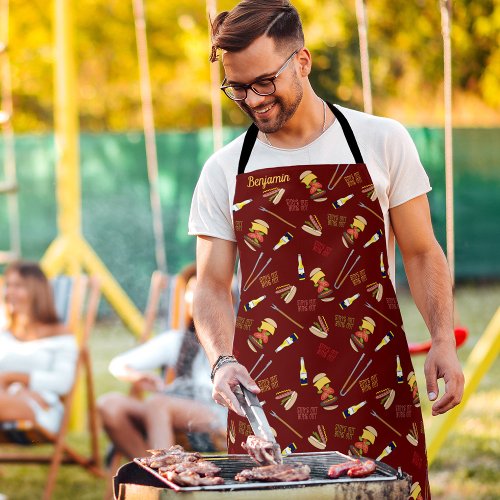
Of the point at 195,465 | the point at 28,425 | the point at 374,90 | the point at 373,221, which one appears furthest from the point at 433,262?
the point at 374,90

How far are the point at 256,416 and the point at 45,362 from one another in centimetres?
364

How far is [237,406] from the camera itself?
2299mm

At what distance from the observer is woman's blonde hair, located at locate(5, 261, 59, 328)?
5.95 m

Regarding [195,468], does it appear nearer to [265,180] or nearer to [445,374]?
[445,374]

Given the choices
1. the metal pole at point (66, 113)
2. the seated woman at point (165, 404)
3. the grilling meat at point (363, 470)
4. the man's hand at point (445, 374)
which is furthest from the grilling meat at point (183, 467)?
the metal pole at point (66, 113)

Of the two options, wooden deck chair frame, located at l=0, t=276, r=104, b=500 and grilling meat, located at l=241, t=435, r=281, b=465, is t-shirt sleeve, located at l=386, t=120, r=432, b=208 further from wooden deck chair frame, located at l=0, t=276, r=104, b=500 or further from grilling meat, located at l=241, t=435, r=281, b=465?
wooden deck chair frame, located at l=0, t=276, r=104, b=500

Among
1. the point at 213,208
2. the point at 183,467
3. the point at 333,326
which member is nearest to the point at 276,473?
the point at 183,467

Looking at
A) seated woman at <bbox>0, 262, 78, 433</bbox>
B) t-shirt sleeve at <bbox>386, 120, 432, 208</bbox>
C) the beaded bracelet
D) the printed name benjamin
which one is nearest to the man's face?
the printed name benjamin

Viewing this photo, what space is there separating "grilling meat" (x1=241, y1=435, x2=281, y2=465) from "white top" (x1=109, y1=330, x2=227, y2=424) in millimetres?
2860

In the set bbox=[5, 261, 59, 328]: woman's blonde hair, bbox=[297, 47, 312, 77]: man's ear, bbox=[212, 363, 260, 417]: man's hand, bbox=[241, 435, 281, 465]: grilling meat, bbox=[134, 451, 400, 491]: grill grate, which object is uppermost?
bbox=[297, 47, 312, 77]: man's ear

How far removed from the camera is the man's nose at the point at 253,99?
2.41 m

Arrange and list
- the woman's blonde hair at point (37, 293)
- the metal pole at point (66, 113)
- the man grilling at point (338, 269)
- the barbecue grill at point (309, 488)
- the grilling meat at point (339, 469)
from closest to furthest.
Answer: the barbecue grill at point (309, 488), the grilling meat at point (339, 469), the man grilling at point (338, 269), the woman's blonde hair at point (37, 293), the metal pole at point (66, 113)

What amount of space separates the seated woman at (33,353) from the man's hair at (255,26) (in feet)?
10.7

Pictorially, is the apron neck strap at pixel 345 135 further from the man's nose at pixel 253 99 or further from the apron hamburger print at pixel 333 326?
the man's nose at pixel 253 99
